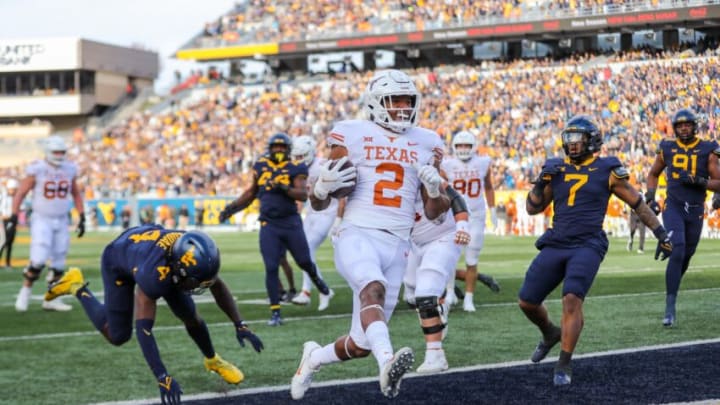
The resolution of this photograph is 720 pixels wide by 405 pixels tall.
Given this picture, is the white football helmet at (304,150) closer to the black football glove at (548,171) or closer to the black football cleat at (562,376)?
the black football glove at (548,171)

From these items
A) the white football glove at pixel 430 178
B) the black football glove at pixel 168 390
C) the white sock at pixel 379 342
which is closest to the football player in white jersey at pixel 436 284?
the white football glove at pixel 430 178

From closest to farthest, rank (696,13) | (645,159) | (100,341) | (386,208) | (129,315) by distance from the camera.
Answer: (386,208) → (129,315) → (100,341) → (645,159) → (696,13)

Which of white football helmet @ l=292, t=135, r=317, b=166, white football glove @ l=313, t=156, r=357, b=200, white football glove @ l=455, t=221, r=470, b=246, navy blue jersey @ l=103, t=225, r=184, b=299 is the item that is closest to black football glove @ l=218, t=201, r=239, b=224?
white football helmet @ l=292, t=135, r=317, b=166

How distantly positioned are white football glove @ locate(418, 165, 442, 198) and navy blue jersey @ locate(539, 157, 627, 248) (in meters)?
1.15

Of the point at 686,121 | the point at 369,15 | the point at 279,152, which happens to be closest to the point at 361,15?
the point at 369,15

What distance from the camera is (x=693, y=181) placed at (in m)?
9.52

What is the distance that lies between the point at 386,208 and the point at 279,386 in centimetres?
156

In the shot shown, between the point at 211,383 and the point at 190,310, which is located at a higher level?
the point at 190,310

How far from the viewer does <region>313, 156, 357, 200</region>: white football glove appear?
6.22 meters

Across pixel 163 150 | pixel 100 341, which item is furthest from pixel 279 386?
pixel 163 150

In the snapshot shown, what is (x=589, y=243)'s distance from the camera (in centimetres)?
704

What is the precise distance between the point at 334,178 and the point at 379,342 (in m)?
1.06

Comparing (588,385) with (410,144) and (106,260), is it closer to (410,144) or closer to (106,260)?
(410,144)

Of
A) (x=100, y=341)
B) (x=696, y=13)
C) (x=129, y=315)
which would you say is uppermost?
(x=696, y=13)
